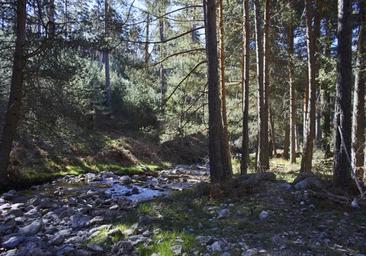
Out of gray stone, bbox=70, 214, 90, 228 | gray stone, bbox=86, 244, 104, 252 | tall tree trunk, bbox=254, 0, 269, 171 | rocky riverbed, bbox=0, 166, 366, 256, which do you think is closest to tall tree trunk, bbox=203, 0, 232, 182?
rocky riverbed, bbox=0, 166, 366, 256

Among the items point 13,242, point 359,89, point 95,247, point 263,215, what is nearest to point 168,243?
point 95,247

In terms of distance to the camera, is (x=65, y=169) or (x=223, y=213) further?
(x=65, y=169)

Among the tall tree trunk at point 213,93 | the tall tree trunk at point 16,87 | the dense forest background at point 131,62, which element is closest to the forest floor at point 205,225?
the tall tree trunk at point 213,93

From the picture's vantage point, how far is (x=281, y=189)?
7352 millimetres

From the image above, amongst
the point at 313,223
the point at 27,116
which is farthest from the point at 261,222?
the point at 27,116

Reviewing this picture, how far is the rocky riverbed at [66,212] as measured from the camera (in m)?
5.87

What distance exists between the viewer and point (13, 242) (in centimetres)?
618

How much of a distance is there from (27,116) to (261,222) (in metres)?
7.69

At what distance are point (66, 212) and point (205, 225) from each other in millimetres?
3705

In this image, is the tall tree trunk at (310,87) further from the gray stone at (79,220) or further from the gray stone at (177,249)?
the gray stone at (177,249)

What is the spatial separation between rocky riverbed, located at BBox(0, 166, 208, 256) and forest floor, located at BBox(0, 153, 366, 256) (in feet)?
0.08

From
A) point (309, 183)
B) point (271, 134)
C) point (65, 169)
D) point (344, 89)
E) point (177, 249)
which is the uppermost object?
point (344, 89)

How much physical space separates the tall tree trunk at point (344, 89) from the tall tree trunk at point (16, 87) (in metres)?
7.55

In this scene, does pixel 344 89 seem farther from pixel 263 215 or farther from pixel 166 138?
pixel 166 138
